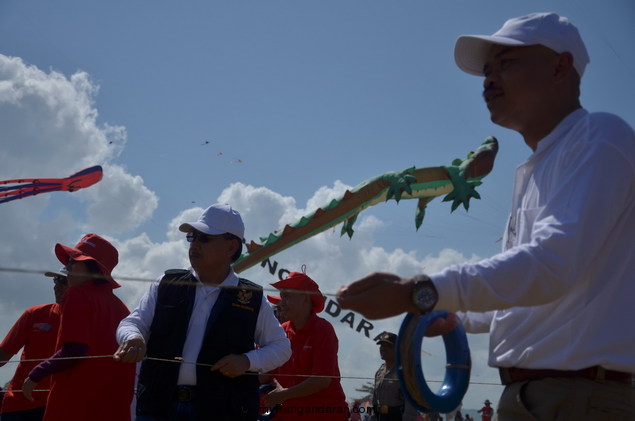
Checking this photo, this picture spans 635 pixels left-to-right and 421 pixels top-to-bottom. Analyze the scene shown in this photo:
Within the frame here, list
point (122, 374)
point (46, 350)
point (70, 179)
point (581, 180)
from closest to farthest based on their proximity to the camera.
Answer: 1. point (581, 180)
2. point (122, 374)
3. point (46, 350)
4. point (70, 179)

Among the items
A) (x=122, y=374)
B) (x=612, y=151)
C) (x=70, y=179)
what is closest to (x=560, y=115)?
(x=612, y=151)

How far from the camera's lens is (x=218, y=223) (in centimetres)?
458

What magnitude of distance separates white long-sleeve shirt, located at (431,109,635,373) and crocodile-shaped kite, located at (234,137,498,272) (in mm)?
8531

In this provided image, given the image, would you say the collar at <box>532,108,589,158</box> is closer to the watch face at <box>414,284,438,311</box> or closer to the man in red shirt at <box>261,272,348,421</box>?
the watch face at <box>414,284,438,311</box>

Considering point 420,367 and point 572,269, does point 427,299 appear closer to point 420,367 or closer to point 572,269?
point 572,269

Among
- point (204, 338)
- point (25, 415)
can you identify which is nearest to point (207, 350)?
point (204, 338)

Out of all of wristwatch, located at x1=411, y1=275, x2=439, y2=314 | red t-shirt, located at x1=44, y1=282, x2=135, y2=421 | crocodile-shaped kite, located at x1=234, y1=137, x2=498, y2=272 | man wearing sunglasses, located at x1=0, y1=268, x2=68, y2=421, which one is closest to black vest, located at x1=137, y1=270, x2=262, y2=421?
red t-shirt, located at x1=44, y1=282, x2=135, y2=421

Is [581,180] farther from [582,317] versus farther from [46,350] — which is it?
[46,350]

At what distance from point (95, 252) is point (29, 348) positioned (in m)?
1.55

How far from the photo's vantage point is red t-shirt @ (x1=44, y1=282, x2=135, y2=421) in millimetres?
4602

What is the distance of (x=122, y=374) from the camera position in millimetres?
4828

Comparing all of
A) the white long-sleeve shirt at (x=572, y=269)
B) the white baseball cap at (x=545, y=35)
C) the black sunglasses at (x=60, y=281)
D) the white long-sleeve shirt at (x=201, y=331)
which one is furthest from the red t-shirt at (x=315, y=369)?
the white baseball cap at (x=545, y=35)

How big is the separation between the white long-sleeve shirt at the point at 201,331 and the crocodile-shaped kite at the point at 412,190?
6433mm

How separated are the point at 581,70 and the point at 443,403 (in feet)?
3.79
